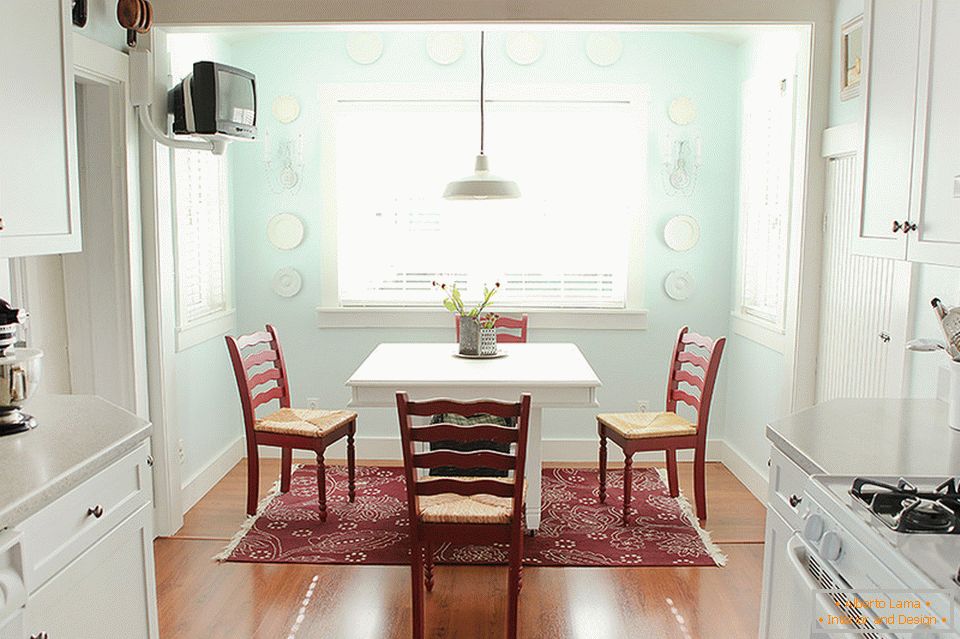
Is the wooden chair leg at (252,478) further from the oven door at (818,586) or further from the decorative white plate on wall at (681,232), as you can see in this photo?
the oven door at (818,586)

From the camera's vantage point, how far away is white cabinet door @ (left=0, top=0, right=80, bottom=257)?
88.0 inches

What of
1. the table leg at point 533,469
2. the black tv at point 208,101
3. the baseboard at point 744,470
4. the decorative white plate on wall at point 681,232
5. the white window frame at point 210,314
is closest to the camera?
the black tv at point 208,101

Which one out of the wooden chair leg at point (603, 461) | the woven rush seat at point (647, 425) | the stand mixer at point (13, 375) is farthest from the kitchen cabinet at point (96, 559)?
the wooden chair leg at point (603, 461)

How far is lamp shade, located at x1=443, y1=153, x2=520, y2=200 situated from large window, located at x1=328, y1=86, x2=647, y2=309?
44.6 inches

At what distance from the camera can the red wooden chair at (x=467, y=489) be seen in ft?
9.31

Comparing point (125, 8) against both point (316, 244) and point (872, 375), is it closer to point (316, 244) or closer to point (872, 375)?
point (316, 244)

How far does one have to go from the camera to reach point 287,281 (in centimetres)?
516

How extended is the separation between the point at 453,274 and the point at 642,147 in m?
1.34

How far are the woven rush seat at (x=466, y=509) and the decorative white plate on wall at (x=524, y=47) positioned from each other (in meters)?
2.79

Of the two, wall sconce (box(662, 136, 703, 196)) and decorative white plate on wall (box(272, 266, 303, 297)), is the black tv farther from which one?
wall sconce (box(662, 136, 703, 196))

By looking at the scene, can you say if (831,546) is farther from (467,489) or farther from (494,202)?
(494,202)

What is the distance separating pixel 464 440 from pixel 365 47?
2.96 metres

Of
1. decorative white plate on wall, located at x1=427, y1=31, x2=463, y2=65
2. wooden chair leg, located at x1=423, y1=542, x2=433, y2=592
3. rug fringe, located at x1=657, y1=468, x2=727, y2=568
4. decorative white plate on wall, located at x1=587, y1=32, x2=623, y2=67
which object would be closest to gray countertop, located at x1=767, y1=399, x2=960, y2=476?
rug fringe, located at x1=657, y1=468, x2=727, y2=568

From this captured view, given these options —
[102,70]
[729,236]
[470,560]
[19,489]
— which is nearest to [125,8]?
[102,70]
